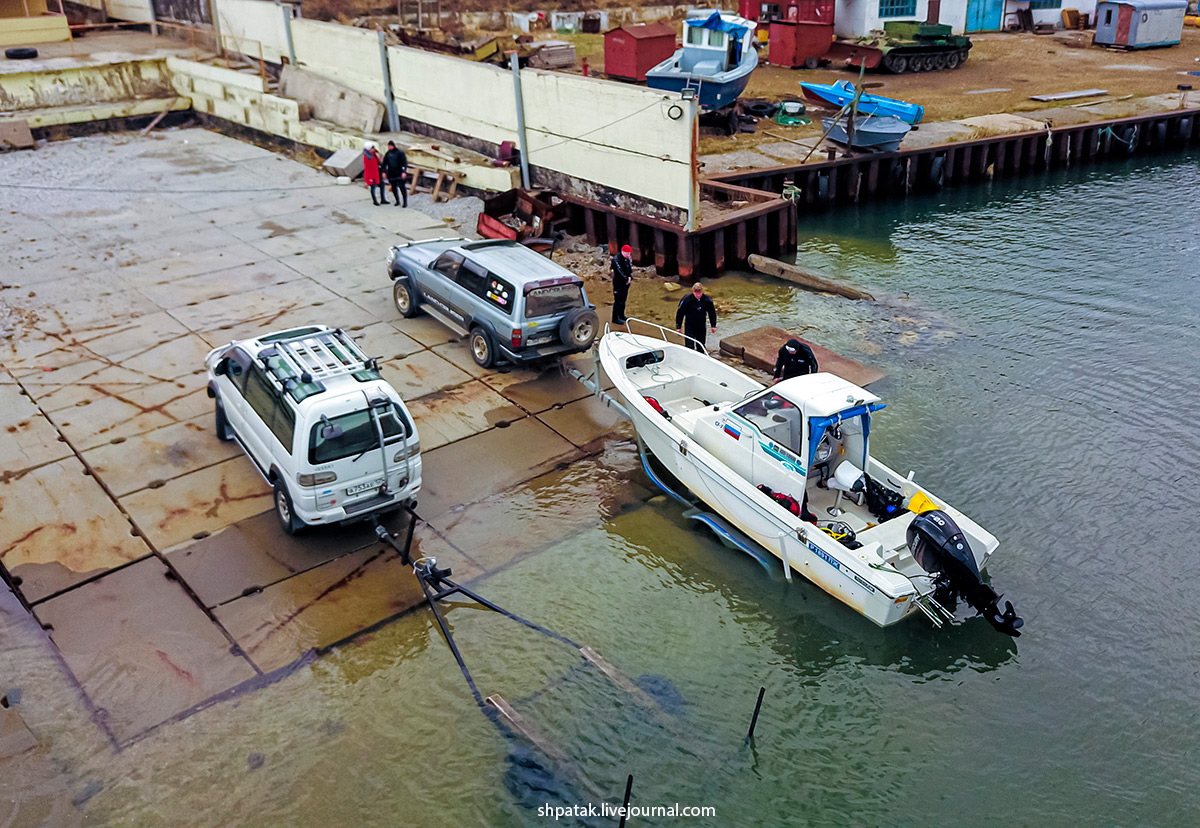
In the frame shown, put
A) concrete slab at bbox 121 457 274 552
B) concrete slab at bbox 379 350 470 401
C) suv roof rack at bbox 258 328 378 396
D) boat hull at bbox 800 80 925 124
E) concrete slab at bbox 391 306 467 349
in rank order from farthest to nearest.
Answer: boat hull at bbox 800 80 925 124
concrete slab at bbox 391 306 467 349
concrete slab at bbox 379 350 470 401
concrete slab at bbox 121 457 274 552
suv roof rack at bbox 258 328 378 396

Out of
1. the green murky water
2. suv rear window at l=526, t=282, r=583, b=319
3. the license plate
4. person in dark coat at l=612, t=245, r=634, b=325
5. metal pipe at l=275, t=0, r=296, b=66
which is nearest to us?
the green murky water

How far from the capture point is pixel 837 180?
26781mm

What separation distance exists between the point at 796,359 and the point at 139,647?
9.17 metres

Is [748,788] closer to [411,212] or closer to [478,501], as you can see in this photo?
[478,501]

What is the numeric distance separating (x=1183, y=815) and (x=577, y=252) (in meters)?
15.9

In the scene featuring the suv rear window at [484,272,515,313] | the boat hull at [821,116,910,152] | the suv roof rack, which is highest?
the boat hull at [821,116,910,152]

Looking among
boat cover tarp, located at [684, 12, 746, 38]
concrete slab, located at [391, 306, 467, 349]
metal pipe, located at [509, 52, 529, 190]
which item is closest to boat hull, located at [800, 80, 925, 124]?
boat cover tarp, located at [684, 12, 746, 38]

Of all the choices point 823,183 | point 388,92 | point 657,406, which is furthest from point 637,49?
point 657,406

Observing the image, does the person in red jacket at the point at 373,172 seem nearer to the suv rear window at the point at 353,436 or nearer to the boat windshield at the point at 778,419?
the suv rear window at the point at 353,436

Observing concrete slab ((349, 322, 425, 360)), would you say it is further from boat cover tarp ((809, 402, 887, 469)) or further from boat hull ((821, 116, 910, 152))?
boat hull ((821, 116, 910, 152))

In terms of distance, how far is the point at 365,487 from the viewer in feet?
34.5

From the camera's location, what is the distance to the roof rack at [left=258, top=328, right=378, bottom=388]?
1085 cm

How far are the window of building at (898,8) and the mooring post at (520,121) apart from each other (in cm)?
2731

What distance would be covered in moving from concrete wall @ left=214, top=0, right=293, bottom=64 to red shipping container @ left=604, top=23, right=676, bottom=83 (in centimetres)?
1191
